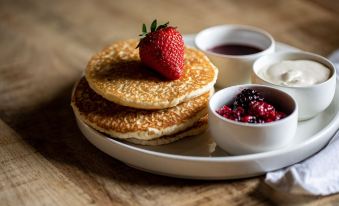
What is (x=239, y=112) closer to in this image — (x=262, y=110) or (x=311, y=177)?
(x=262, y=110)

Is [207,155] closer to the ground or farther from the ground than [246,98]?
closer to the ground

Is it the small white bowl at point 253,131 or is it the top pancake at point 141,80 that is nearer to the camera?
the small white bowl at point 253,131

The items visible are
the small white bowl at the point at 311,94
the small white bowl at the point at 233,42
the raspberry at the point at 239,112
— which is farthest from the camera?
the small white bowl at the point at 233,42

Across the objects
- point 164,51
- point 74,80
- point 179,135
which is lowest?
point 74,80

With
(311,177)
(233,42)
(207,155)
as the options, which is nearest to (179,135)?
(207,155)

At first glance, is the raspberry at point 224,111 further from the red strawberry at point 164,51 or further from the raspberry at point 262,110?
the red strawberry at point 164,51

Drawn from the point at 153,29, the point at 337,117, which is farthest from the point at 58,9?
the point at 337,117

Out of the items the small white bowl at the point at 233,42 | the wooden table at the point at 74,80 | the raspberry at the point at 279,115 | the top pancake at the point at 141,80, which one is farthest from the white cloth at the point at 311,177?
the small white bowl at the point at 233,42
